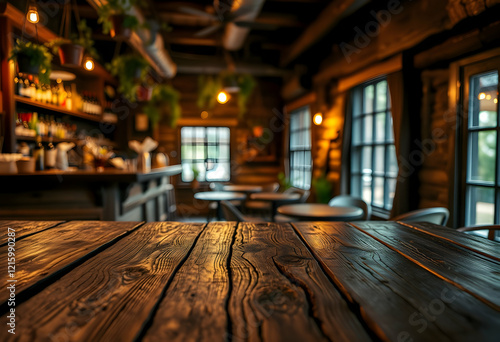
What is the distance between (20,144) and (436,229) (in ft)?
15.3

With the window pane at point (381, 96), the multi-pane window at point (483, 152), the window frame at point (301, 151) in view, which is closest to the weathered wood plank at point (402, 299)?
the multi-pane window at point (483, 152)

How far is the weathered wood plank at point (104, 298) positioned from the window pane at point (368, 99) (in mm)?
4038

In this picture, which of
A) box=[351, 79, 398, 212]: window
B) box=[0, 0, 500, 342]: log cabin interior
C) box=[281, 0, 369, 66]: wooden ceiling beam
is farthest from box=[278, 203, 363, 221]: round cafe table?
box=[281, 0, 369, 66]: wooden ceiling beam

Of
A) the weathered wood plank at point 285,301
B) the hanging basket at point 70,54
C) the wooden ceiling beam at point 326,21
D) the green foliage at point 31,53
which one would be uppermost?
the wooden ceiling beam at point 326,21

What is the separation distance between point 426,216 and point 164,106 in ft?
20.1

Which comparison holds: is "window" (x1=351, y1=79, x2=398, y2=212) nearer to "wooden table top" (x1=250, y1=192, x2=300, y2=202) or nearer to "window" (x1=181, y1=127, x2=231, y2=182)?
"wooden table top" (x1=250, y1=192, x2=300, y2=202)

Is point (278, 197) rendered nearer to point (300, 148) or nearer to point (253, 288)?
point (300, 148)

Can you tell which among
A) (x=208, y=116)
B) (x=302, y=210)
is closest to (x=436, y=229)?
(x=302, y=210)

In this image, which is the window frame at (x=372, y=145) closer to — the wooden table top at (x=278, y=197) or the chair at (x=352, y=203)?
the chair at (x=352, y=203)

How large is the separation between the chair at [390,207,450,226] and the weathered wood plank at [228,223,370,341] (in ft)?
5.83

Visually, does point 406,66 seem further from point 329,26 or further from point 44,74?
point 44,74

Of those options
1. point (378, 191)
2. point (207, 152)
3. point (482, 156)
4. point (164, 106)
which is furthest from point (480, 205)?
point (164, 106)

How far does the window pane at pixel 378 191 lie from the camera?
4.36 m

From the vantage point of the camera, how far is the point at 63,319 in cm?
65
